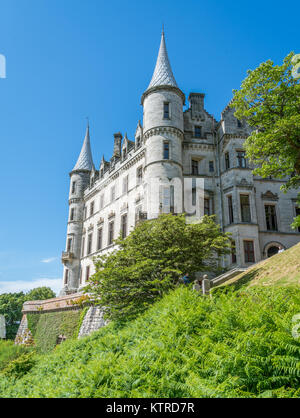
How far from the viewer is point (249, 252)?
26.5 m

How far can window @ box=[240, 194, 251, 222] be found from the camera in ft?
91.6

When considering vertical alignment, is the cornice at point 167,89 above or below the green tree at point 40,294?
above

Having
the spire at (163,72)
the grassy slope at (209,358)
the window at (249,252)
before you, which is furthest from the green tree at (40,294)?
the grassy slope at (209,358)

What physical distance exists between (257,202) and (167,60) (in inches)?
683

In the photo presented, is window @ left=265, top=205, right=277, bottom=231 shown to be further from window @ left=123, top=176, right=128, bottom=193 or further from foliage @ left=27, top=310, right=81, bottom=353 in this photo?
foliage @ left=27, top=310, right=81, bottom=353

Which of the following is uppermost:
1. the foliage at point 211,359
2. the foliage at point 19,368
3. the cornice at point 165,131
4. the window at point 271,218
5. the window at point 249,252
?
the cornice at point 165,131

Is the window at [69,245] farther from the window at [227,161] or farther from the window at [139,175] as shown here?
the window at [227,161]

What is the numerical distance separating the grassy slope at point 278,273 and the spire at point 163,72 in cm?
2097

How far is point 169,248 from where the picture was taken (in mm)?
16453

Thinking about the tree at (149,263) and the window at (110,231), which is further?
the window at (110,231)

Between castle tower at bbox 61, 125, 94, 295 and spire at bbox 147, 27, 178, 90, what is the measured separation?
19.0 metres

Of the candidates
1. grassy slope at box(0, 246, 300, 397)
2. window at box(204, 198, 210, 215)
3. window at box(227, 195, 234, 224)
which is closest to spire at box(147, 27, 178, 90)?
window at box(204, 198, 210, 215)

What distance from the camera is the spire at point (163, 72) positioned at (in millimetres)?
31328

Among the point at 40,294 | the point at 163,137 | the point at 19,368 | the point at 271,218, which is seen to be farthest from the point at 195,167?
the point at 40,294
